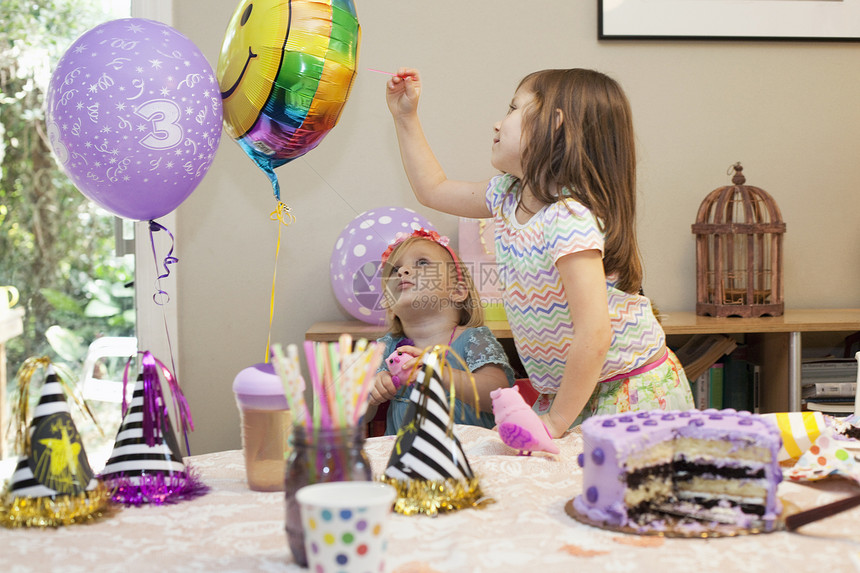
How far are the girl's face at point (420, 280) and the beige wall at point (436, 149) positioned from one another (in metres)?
0.57

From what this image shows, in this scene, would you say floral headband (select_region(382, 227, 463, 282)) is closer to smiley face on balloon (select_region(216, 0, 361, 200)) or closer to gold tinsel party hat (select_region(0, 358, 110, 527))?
smiley face on balloon (select_region(216, 0, 361, 200))

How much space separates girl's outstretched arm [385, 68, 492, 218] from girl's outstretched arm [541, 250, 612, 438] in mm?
404

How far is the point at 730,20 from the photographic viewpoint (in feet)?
8.20

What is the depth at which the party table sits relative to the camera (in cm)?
70

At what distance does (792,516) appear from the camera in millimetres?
760

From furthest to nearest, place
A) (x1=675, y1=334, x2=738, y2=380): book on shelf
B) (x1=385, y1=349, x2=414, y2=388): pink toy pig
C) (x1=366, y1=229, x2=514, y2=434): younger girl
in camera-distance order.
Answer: (x1=675, y1=334, x2=738, y2=380): book on shelf < (x1=366, y1=229, x2=514, y2=434): younger girl < (x1=385, y1=349, x2=414, y2=388): pink toy pig

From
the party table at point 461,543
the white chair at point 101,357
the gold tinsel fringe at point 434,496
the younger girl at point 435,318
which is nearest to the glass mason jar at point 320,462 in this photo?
the party table at point 461,543

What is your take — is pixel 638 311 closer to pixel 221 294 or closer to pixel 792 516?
pixel 792 516

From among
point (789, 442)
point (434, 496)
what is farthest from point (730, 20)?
point (434, 496)

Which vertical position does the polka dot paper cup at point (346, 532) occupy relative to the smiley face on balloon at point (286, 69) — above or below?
below

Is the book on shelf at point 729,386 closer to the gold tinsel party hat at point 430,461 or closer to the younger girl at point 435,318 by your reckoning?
the younger girl at point 435,318

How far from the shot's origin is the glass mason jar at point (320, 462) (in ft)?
2.25

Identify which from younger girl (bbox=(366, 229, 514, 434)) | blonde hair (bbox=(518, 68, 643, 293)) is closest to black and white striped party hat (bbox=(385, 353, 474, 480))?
blonde hair (bbox=(518, 68, 643, 293))

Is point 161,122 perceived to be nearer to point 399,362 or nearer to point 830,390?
point 399,362
